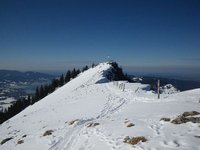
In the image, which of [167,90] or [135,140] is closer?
[135,140]

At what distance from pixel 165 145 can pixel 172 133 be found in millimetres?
1770

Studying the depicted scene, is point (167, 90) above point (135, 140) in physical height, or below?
below

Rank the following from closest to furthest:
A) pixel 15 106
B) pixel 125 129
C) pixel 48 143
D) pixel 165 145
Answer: pixel 165 145 → pixel 125 129 → pixel 48 143 → pixel 15 106

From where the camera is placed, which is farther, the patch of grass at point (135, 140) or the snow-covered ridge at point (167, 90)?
the snow-covered ridge at point (167, 90)

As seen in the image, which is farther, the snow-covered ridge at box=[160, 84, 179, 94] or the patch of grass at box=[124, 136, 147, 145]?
the snow-covered ridge at box=[160, 84, 179, 94]

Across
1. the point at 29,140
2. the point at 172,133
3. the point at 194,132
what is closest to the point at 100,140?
the point at 172,133

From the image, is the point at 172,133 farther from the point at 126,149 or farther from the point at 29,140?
the point at 29,140

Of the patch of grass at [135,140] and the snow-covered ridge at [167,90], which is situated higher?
the patch of grass at [135,140]

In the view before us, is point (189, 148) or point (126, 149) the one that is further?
point (126, 149)

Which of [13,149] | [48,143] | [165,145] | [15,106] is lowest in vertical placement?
[15,106]

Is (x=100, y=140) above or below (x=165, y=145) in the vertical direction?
below

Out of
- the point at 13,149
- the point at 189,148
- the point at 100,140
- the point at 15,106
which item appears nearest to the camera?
the point at 189,148

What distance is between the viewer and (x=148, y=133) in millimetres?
12367

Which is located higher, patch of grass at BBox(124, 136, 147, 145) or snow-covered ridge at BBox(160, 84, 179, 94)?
patch of grass at BBox(124, 136, 147, 145)
